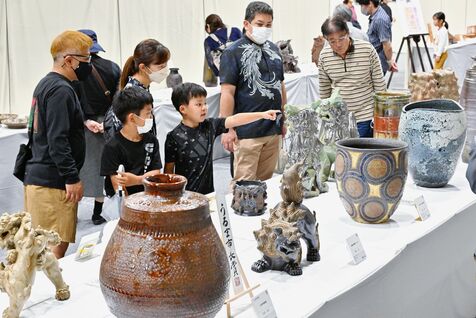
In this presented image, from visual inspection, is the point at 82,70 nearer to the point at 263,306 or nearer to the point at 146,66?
the point at 146,66

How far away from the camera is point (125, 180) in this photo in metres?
2.34

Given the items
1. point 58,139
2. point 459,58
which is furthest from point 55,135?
point 459,58

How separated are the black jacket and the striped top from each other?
1.46 metres

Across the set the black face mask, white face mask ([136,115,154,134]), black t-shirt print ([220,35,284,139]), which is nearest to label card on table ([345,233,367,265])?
white face mask ([136,115,154,134])

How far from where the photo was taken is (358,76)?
344 centimetres

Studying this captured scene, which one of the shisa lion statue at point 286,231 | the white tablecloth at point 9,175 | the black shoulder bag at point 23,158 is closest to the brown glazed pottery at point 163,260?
the shisa lion statue at point 286,231

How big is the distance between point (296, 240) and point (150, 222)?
0.55 m

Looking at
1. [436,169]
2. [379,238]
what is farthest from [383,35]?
[379,238]

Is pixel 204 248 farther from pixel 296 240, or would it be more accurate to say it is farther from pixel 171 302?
pixel 296 240

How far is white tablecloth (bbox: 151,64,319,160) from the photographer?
179 inches

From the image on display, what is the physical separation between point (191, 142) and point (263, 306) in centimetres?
128

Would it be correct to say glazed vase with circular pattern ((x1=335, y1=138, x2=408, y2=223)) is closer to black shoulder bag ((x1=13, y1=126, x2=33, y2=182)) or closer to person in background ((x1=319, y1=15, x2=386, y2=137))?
black shoulder bag ((x1=13, y1=126, x2=33, y2=182))

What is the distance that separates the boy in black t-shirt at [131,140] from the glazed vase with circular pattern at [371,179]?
750mm

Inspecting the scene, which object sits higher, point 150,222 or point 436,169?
point 150,222
